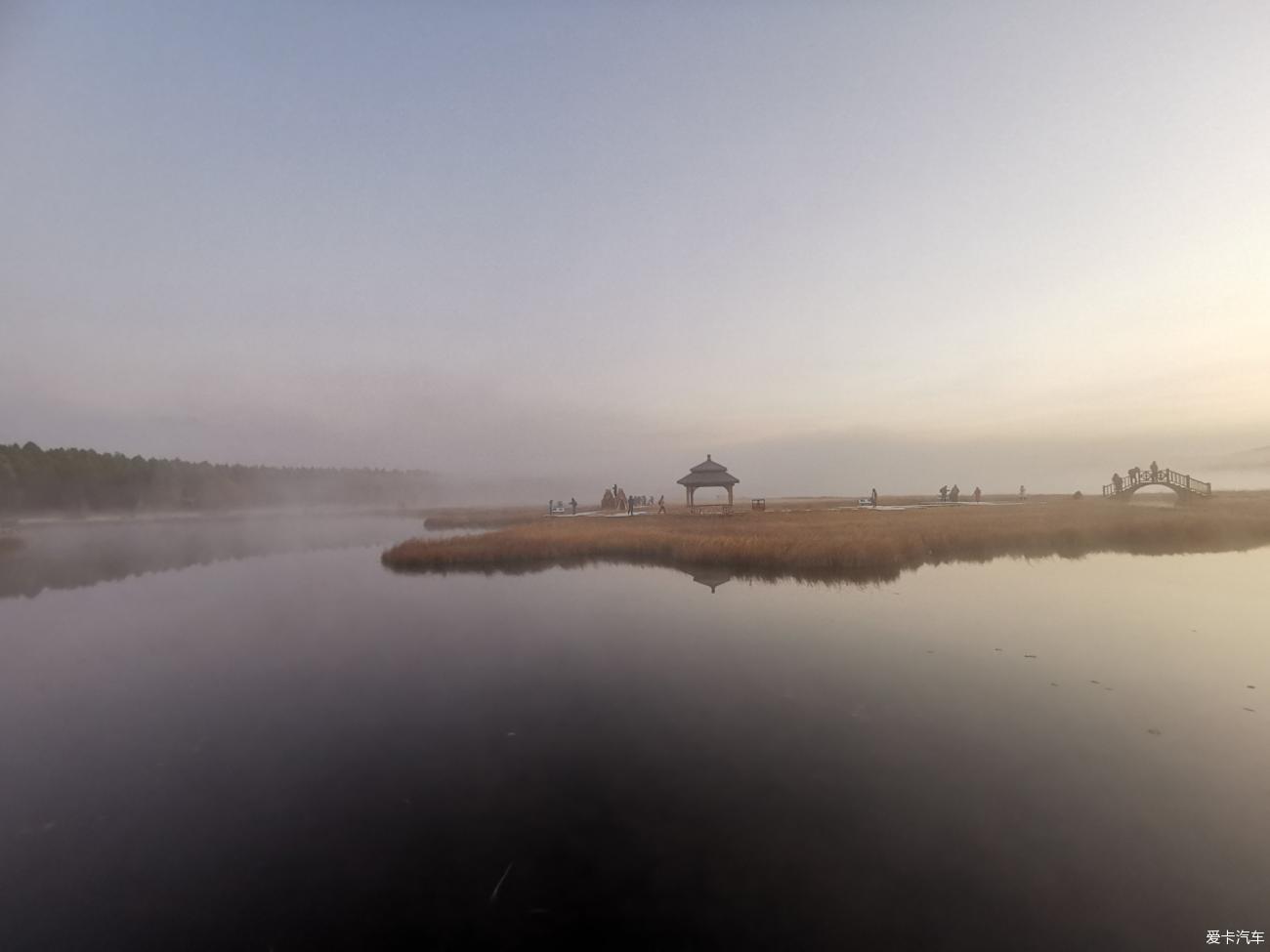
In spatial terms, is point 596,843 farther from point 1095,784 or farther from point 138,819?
point 1095,784

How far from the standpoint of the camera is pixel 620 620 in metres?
16.5

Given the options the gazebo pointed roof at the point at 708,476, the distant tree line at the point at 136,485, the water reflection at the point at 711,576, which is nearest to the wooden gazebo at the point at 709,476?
the gazebo pointed roof at the point at 708,476

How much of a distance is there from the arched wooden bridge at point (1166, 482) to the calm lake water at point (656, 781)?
36044 mm

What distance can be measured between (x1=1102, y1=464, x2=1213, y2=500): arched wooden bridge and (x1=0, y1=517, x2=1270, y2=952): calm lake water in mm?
36044

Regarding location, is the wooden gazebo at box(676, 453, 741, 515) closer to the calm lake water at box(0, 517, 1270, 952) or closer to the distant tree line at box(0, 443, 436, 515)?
the calm lake water at box(0, 517, 1270, 952)

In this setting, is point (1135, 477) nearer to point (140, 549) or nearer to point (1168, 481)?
point (1168, 481)

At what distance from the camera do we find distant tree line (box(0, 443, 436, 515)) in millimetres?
80875

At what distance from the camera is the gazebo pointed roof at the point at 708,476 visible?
135ft

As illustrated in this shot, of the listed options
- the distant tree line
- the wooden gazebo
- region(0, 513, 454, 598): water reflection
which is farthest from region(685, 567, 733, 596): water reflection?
the distant tree line

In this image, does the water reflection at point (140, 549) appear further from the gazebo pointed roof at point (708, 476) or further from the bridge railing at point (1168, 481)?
the bridge railing at point (1168, 481)

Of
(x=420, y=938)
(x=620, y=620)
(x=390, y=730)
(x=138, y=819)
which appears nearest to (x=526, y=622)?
(x=620, y=620)

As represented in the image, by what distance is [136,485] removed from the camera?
97.1 metres

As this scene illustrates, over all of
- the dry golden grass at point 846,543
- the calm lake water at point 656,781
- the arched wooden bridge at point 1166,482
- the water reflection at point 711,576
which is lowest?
the calm lake water at point 656,781

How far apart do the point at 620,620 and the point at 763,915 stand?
11.4 metres
